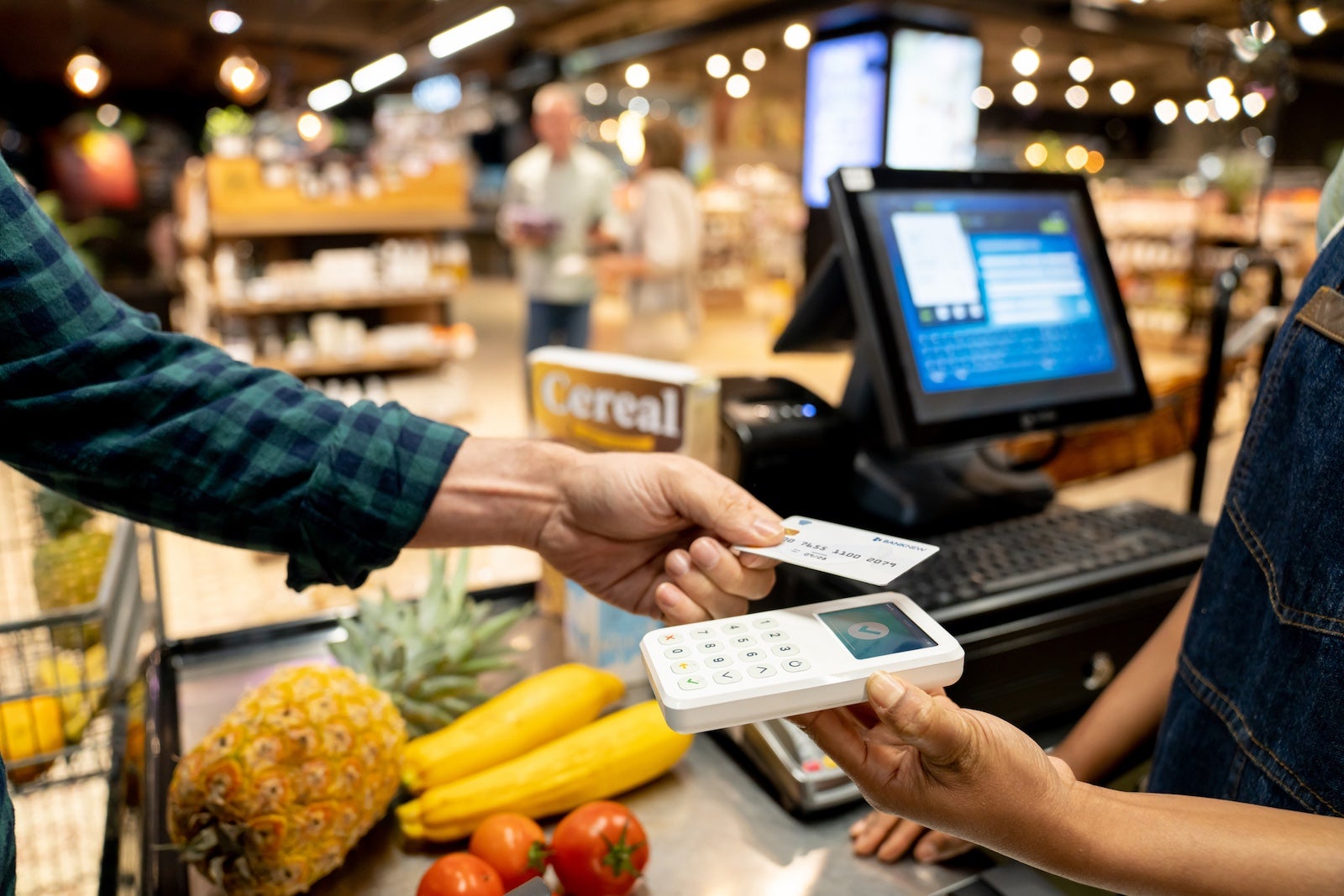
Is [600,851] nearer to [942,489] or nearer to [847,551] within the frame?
[847,551]

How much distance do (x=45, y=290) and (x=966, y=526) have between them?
3.70ft

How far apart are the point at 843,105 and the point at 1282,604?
685 cm

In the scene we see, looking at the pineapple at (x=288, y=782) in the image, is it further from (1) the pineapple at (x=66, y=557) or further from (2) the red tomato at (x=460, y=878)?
(1) the pineapple at (x=66, y=557)

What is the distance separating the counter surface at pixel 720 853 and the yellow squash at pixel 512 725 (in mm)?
78

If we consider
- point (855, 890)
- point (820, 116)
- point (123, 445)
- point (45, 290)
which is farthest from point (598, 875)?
point (820, 116)

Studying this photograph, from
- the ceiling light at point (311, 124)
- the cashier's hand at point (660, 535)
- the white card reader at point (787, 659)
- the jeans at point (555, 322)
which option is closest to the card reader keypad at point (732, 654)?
the white card reader at point (787, 659)

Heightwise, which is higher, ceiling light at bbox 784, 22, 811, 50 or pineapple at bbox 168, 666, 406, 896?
ceiling light at bbox 784, 22, 811, 50

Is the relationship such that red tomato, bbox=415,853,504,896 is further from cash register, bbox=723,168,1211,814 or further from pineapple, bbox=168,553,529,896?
cash register, bbox=723,168,1211,814

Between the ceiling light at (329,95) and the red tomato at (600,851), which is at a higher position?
the ceiling light at (329,95)

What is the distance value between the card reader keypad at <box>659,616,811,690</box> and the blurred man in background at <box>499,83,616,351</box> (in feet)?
14.8

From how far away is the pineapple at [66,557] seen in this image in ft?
5.65

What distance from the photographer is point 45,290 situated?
845mm

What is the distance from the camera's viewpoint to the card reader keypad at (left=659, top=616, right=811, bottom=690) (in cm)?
64

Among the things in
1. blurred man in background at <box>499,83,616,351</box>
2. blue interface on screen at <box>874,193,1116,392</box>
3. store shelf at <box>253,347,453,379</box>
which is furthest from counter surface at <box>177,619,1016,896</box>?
blurred man in background at <box>499,83,616,351</box>
